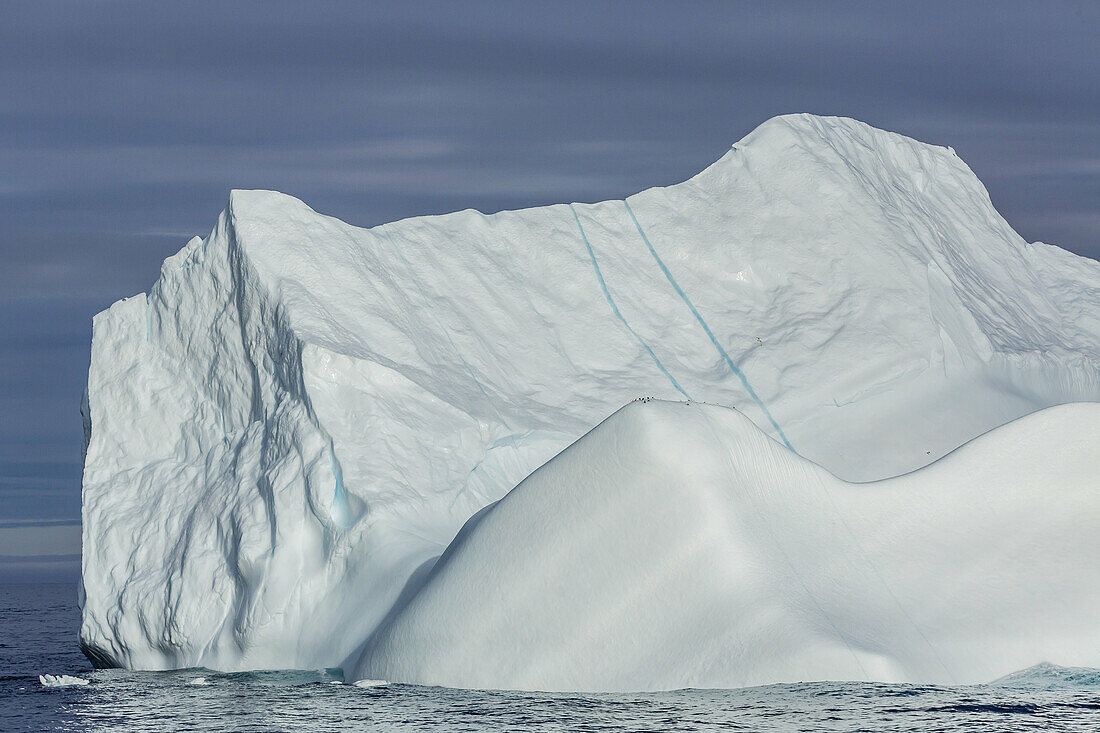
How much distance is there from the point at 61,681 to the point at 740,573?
7903mm

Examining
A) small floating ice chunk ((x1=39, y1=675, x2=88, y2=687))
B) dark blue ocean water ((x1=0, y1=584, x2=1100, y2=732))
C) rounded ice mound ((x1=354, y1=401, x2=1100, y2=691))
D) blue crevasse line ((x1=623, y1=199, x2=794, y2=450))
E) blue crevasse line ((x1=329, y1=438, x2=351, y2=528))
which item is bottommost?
dark blue ocean water ((x1=0, y1=584, x2=1100, y2=732))

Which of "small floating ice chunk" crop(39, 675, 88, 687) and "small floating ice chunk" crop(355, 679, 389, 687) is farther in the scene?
"small floating ice chunk" crop(39, 675, 88, 687)

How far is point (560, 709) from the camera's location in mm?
12172

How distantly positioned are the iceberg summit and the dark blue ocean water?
1.61 ft

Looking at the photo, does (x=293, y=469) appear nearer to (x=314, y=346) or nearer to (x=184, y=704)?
(x=314, y=346)

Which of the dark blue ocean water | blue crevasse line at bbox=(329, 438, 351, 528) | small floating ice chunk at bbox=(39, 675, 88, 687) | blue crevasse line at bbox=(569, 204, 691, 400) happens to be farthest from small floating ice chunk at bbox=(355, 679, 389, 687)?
blue crevasse line at bbox=(569, 204, 691, 400)

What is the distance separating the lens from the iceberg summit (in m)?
13.6

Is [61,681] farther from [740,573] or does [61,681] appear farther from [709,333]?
[709,333]

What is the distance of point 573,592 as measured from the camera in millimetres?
13586

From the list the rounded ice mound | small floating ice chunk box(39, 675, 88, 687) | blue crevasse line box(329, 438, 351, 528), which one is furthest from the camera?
blue crevasse line box(329, 438, 351, 528)

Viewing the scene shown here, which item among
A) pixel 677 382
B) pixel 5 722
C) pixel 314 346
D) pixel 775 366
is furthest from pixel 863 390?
pixel 5 722

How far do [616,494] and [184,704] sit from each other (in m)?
4.50

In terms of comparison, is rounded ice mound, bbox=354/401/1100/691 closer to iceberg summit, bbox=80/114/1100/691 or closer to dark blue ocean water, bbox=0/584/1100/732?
iceberg summit, bbox=80/114/1100/691

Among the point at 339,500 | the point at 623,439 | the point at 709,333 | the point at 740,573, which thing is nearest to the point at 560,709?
the point at 740,573
